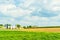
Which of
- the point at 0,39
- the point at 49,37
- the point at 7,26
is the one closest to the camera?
the point at 0,39

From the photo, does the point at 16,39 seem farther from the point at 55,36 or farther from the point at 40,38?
the point at 55,36

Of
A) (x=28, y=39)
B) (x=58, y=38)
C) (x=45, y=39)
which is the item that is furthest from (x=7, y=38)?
(x=58, y=38)

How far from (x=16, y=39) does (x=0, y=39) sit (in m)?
2.71

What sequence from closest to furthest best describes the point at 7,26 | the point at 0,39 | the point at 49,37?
the point at 0,39 < the point at 49,37 < the point at 7,26

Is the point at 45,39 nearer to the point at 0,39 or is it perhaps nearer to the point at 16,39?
the point at 16,39

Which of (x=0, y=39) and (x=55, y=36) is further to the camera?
(x=55, y=36)

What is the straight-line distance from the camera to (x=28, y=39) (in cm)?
3678

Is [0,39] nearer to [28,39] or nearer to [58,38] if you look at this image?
[28,39]

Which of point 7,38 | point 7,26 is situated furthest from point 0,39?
point 7,26

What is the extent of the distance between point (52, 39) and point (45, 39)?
131 centimetres

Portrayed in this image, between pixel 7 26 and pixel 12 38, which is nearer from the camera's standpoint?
pixel 12 38

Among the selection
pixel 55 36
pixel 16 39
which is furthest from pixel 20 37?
pixel 55 36

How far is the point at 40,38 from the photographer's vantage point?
123 feet

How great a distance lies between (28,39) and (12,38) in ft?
9.27
